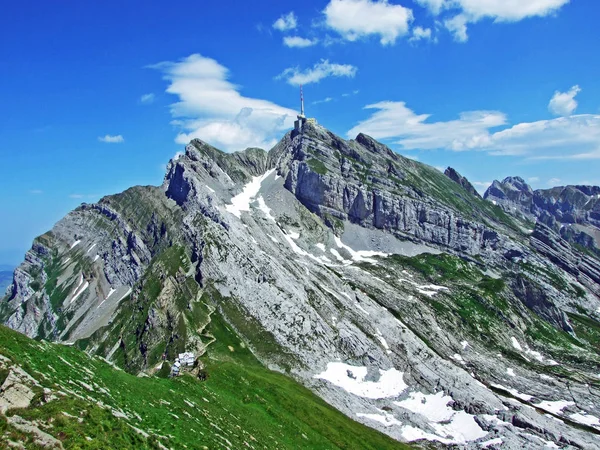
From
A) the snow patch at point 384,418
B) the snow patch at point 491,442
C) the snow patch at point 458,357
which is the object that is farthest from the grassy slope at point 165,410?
the snow patch at point 458,357

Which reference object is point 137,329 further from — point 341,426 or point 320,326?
point 341,426

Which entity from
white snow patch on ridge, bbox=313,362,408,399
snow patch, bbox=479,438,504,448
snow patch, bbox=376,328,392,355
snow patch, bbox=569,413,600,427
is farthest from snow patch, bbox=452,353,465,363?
snow patch, bbox=479,438,504,448

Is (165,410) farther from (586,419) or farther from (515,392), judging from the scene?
(515,392)

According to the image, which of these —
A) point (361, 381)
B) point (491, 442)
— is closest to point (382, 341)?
point (361, 381)

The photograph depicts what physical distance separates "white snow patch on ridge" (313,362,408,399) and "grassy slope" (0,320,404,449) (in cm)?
3467

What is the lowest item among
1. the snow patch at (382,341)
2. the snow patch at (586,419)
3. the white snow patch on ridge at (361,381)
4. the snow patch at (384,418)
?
the snow patch at (384,418)

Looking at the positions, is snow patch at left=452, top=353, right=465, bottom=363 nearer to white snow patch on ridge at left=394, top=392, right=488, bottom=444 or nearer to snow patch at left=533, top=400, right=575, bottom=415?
snow patch at left=533, top=400, right=575, bottom=415

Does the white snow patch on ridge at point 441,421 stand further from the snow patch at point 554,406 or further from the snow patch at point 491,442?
the snow patch at point 554,406

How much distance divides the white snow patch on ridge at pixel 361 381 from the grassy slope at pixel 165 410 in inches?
1365

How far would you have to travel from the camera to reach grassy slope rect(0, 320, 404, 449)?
2898 cm

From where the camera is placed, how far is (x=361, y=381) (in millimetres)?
128625

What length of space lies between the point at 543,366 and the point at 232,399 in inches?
6368

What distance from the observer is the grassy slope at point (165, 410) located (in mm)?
28984

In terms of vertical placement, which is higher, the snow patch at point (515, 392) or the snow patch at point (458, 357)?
the snow patch at point (458, 357)
